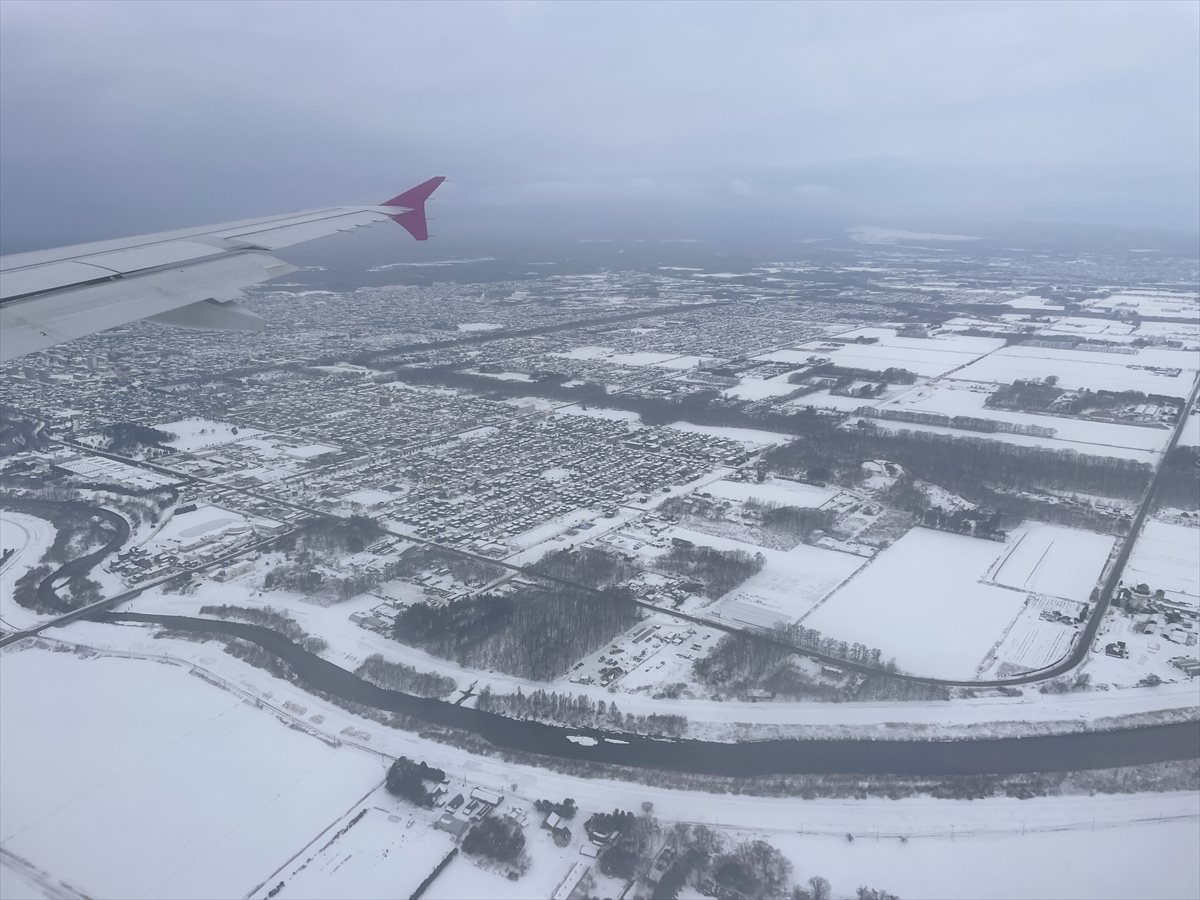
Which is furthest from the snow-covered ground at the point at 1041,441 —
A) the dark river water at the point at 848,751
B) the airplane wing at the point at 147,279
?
the airplane wing at the point at 147,279

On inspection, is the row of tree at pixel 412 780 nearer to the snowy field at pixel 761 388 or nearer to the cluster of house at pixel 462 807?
the cluster of house at pixel 462 807

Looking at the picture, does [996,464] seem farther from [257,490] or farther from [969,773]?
[257,490]

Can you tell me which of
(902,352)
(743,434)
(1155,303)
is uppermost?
(1155,303)

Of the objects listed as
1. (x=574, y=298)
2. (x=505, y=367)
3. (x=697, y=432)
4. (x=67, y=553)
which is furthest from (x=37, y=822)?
(x=574, y=298)

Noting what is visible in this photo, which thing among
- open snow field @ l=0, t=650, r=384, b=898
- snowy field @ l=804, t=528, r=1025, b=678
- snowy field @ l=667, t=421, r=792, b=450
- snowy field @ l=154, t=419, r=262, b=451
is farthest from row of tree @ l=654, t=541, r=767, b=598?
snowy field @ l=154, t=419, r=262, b=451

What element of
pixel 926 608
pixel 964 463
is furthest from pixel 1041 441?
pixel 926 608

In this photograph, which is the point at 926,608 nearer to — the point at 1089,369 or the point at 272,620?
the point at 272,620

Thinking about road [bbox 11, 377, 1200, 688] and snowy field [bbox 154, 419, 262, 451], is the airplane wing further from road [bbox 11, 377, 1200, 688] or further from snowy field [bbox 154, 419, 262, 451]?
snowy field [bbox 154, 419, 262, 451]
